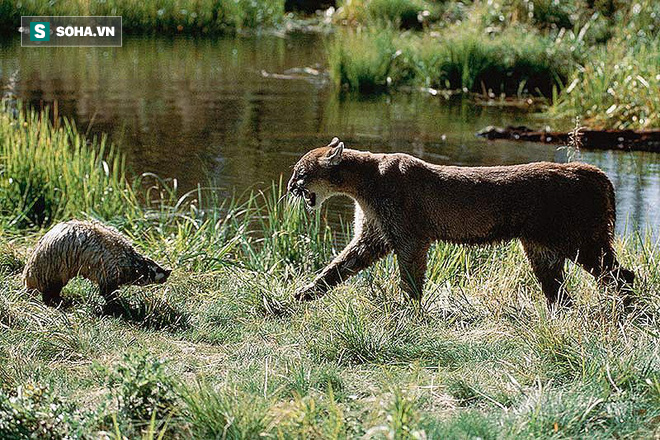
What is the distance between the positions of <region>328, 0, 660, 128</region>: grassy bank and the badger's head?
8.94 metres

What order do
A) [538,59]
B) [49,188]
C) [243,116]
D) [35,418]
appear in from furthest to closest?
[538,59]
[243,116]
[49,188]
[35,418]

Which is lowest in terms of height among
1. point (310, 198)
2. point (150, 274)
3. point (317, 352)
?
point (317, 352)

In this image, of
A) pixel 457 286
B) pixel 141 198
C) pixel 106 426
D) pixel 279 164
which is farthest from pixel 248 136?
pixel 106 426

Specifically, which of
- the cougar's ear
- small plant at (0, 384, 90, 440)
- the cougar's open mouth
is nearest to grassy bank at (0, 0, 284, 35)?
the cougar's open mouth

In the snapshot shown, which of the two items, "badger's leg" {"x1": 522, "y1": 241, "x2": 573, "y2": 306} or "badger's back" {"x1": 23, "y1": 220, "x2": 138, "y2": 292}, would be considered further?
"badger's leg" {"x1": 522, "y1": 241, "x2": 573, "y2": 306}

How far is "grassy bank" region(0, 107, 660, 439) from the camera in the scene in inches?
165

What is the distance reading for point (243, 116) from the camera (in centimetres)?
1454

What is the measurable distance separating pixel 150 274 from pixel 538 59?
12181 millimetres

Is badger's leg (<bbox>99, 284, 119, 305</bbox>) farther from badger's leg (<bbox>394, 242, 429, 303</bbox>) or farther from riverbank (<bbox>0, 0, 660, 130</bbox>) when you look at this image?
riverbank (<bbox>0, 0, 660, 130</bbox>)

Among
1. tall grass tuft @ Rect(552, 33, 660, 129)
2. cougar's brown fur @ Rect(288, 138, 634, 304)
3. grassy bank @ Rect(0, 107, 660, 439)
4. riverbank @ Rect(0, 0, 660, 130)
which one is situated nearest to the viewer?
grassy bank @ Rect(0, 107, 660, 439)

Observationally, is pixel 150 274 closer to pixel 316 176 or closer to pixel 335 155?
pixel 316 176

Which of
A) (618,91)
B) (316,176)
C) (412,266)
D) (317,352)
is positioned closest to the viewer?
(317,352)

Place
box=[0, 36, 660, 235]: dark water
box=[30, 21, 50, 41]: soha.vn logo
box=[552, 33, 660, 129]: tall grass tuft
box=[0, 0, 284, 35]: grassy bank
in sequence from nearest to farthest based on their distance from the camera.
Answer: box=[0, 36, 660, 235]: dark water → box=[552, 33, 660, 129]: tall grass tuft → box=[0, 0, 284, 35]: grassy bank → box=[30, 21, 50, 41]: soha.vn logo

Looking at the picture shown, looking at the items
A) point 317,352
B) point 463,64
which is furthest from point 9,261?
point 463,64
